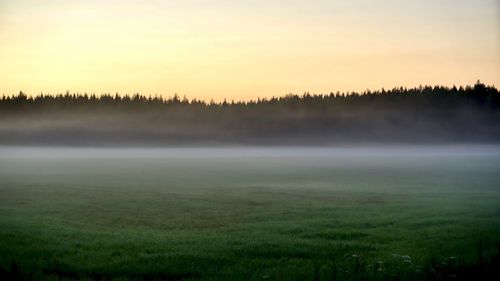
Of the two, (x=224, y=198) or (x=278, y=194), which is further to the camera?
(x=278, y=194)

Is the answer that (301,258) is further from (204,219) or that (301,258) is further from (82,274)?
(204,219)

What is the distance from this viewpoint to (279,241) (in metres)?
24.5

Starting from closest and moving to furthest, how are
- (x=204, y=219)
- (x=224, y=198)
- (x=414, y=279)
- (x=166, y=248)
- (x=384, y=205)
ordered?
(x=414, y=279)
(x=166, y=248)
(x=204, y=219)
(x=384, y=205)
(x=224, y=198)

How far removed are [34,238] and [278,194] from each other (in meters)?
37.7

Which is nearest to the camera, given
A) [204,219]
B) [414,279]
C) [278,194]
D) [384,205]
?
[414,279]

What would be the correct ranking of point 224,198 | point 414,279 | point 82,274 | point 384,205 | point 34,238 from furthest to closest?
point 224,198
point 384,205
point 34,238
point 82,274
point 414,279

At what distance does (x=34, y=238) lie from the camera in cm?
2439

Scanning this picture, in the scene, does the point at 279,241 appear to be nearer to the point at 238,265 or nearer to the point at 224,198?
the point at 238,265

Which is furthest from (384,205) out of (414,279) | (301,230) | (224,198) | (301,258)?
(414,279)

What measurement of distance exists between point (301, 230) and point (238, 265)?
10559mm

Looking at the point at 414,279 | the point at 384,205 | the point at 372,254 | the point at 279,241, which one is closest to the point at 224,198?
the point at 384,205

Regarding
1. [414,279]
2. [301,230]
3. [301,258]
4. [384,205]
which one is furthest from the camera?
[384,205]

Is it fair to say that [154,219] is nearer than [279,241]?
No

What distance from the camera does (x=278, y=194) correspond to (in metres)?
60.1
